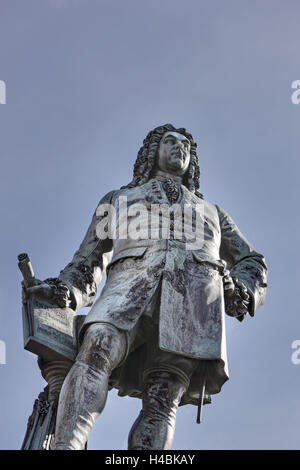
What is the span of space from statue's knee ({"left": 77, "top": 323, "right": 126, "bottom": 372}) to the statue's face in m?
3.44

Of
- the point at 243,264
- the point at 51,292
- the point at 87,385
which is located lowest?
the point at 87,385

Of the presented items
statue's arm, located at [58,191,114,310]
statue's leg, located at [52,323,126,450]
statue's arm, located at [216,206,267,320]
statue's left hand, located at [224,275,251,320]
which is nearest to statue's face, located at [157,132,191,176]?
statue's arm, located at [216,206,267,320]

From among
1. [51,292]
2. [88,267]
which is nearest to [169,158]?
[88,267]

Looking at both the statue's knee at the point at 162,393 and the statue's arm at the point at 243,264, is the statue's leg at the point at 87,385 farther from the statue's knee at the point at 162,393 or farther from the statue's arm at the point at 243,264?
the statue's arm at the point at 243,264

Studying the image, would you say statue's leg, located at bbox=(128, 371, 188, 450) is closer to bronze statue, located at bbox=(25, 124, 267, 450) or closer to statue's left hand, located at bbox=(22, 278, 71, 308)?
bronze statue, located at bbox=(25, 124, 267, 450)

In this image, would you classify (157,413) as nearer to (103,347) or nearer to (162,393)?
(162,393)

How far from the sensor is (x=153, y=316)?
33.3 feet

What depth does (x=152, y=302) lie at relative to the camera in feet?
33.5

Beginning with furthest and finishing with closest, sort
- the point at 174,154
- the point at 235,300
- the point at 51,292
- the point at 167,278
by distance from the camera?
the point at 174,154 < the point at 235,300 < the point at 51,292 < the point at 167,278

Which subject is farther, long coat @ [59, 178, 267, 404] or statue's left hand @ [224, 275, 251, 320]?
statue's left hand @ [224, 275, 251, 320]

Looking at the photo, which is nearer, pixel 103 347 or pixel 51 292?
pixel 103 347

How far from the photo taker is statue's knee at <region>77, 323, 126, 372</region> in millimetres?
9422

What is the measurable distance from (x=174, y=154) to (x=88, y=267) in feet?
7.01

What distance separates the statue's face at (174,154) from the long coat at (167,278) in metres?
0.37
